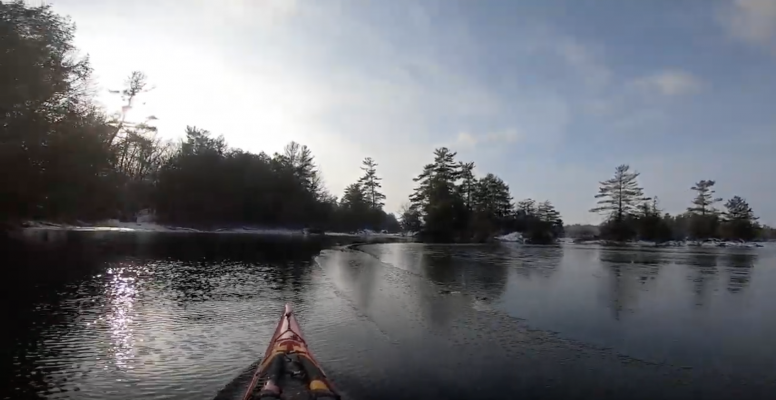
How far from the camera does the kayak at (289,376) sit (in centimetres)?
725

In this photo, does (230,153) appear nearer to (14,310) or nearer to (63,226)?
(63,226)

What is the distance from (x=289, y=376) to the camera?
318 inches

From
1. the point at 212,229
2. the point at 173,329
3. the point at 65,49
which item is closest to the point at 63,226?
the point at 212,229

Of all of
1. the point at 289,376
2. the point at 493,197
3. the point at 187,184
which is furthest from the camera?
the point at 493,197

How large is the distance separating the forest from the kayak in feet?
91.0

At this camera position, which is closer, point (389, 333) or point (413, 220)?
point (389, 333)

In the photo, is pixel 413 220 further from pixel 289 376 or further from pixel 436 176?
pixel 289 376

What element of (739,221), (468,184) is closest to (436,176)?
(468,184)

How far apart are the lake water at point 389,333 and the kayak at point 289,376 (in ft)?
3.22

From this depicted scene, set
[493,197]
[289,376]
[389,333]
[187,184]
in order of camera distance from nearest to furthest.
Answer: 1. [289,376]
2. [389,333]
3. [187,184]
4. [493,197]

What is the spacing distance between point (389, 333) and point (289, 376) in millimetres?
6620

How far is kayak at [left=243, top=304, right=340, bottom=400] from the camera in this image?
7.25 metres

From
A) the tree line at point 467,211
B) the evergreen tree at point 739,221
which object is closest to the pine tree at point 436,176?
the tree line at point 467,211

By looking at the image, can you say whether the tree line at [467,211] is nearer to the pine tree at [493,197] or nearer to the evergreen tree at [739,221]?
the pine tree at [493,197]
